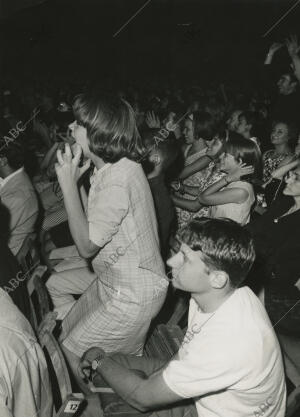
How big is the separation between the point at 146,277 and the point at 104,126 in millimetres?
667

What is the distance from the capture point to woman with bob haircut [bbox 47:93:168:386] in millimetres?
1758

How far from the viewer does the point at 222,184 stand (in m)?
3.01

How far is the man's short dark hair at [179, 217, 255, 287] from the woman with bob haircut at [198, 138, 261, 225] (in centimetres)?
142

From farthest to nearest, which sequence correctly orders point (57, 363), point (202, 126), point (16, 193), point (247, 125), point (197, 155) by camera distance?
point (247, 125)
point (197, 155)
point (202, 126)
point (16, 193)
point (57, 363)

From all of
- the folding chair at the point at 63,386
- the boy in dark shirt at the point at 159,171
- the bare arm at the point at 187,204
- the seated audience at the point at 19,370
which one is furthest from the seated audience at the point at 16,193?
the seated audience at the point at 19,370

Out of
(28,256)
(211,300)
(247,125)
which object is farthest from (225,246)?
(247,125)

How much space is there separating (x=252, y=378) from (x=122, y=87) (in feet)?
33.5

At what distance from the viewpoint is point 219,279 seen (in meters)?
1.41

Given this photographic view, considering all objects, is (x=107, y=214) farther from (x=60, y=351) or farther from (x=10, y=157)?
(x=10, y=157)

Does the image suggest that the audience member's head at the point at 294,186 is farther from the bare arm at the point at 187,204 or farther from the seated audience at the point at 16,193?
the seated audience at the point at 16,193

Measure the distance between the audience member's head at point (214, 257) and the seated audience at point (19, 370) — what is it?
534 millimetres

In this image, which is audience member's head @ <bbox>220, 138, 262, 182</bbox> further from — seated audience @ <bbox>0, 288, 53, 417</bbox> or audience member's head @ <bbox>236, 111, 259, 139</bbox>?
seated audience @ <bbox>0, 288, 53, 417</bbox>

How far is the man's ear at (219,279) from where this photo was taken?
1.40m

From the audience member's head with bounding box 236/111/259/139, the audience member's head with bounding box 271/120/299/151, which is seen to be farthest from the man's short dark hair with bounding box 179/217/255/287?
the audience member's head with bounding box 236/111/259/139
